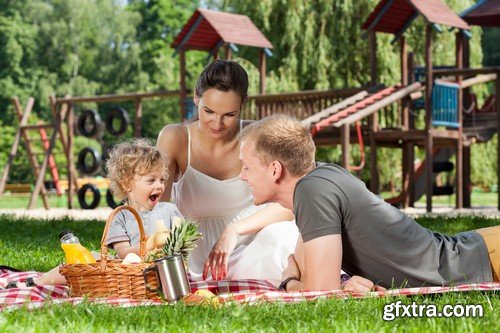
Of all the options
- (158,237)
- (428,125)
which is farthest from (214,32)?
(158,237)

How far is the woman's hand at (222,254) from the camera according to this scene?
519 centimetres

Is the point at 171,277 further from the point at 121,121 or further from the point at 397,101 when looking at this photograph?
the point at 121,121

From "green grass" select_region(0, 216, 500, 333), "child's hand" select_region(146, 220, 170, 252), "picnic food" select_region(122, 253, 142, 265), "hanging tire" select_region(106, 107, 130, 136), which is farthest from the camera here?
"hanging tire" select_region(106, 107, 130, 136)

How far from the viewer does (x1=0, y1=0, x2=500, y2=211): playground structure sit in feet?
56.7

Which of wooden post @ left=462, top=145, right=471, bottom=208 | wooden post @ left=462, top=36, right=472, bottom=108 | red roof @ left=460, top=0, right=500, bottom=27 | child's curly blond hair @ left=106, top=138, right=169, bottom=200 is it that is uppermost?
red roof @ left=460, top=0, right=500, bottom=27

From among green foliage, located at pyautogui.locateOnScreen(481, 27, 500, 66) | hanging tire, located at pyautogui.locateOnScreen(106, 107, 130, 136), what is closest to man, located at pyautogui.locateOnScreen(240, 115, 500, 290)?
hanging tire, located at pyautogui.locateOnScreen(106, 107, 130, 136)

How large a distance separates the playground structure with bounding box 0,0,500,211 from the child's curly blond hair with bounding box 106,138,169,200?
10.7 meters

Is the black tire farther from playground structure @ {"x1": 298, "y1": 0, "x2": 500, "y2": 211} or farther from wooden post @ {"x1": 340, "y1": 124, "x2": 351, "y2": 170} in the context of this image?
wooden post @ {"x1": 340, "y1": 124, "x2": 351, "y2": 170}

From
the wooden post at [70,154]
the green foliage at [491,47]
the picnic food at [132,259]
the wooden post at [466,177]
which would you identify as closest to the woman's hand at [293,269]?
the picnic food at [132,259]

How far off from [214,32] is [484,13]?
550cm

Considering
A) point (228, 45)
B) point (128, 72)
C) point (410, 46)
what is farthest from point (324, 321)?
point (128, 72)

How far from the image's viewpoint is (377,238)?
4.60m

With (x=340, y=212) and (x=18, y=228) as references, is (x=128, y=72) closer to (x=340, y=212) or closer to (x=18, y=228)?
(x=18, y=228)

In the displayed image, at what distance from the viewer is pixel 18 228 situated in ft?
36.4
